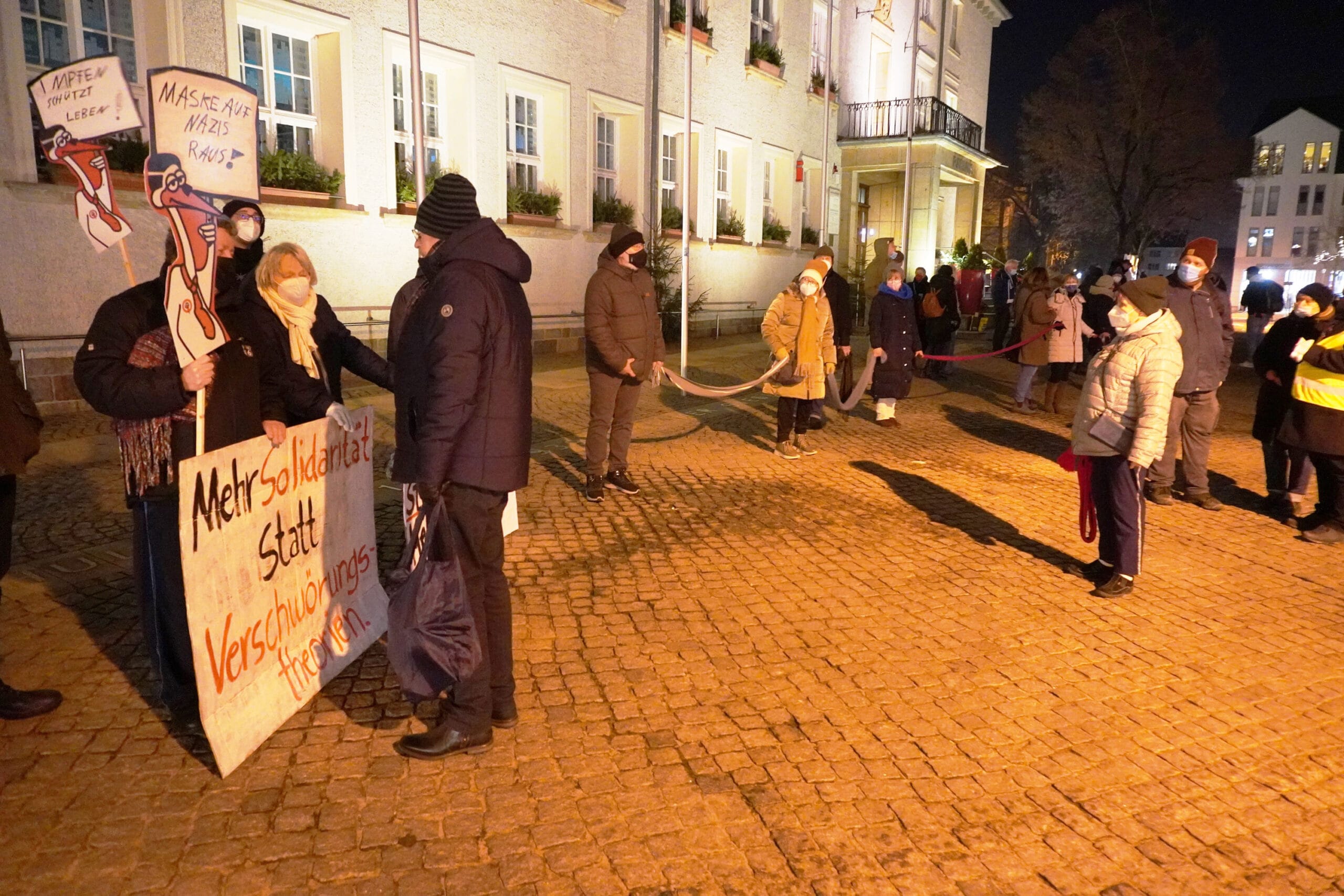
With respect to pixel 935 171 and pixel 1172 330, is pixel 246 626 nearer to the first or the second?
pixel 1172 330

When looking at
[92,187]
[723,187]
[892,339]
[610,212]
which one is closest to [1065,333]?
[892,339]

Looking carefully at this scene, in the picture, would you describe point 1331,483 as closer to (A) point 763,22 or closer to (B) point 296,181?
(B) point 296,181

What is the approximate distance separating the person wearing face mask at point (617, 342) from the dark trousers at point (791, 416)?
2087 millimetres

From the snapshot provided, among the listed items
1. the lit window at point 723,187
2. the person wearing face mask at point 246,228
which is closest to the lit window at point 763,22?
the lit window at point 723,187

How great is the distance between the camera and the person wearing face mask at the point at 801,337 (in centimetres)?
884

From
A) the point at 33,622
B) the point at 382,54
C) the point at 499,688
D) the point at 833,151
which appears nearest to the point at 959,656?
the point at 499,688

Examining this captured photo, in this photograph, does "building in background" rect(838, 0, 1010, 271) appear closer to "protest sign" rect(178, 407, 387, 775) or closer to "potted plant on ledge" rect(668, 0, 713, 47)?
"potted plant on ledge" rect(668, 0, 713, 47)

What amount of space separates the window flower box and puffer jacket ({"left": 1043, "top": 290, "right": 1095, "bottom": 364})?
10.3 metres

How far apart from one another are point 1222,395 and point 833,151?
14589 millimetres

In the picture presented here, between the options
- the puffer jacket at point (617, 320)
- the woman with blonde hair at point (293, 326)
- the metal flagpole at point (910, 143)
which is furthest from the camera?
the metal flagpole at point (910, 143)

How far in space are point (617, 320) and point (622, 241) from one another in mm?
581

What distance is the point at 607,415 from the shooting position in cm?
738

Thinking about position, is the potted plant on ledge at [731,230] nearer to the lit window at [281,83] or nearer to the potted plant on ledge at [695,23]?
the potted plant on ledge at [695,23]

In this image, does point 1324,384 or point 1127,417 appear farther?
point 1324,384
